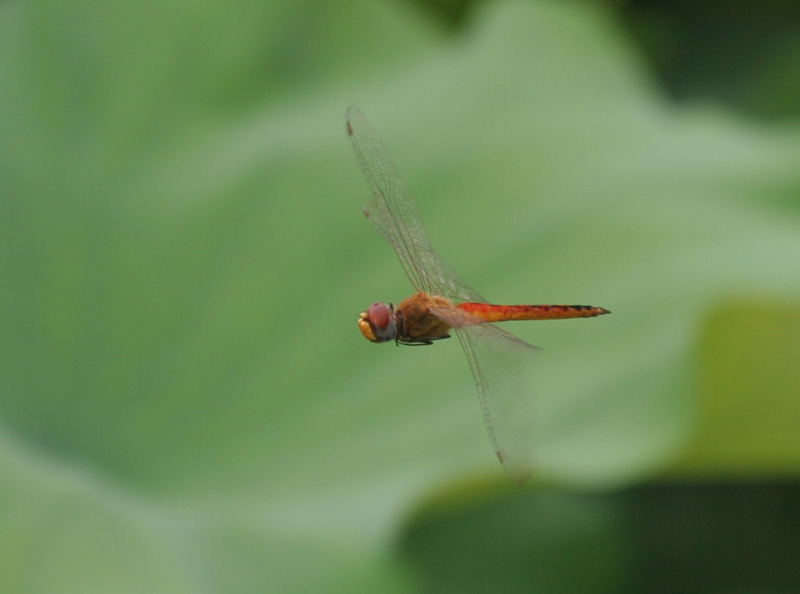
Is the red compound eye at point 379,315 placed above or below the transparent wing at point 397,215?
below

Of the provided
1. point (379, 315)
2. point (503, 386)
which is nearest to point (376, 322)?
point (379, 315)

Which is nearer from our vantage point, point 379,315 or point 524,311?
point 379,315

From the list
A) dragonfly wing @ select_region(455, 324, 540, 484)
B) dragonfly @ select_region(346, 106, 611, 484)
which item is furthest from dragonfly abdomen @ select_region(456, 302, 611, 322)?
dragonfly wing @ select_region(455, 324, 540, 484)

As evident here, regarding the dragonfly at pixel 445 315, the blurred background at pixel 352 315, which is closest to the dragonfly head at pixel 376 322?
the dragonfly at pixel 445 315

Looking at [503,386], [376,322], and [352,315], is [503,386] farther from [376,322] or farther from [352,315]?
[352,315]

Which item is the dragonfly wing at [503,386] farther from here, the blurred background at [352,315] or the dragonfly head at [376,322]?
the blurred background at [352,315]

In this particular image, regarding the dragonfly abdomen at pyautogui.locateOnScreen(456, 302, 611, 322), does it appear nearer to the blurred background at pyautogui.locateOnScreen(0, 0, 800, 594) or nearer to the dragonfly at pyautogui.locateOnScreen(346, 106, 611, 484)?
the dragonfly at pyautogui.locateOnScreen(346, 106, 611, 484)
